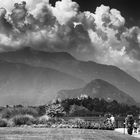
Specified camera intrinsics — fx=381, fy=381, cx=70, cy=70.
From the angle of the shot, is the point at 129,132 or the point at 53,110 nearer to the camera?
the point at 129,132

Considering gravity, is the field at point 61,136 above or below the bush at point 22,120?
below

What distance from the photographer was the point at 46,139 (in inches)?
1219

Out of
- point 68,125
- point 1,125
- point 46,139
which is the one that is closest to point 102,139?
point 46,139

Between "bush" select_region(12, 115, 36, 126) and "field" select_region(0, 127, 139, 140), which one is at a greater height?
"bush" select_region(12, 115, 36, 126)

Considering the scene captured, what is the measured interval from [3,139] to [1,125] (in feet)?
72.1

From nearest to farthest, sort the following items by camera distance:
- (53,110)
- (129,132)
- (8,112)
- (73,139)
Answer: (73,139)
(129,132)
(8,112)
(53,110)

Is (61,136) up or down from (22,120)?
down

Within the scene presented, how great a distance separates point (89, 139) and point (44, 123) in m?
25.0

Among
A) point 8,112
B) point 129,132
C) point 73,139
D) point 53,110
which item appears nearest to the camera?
point 73,139

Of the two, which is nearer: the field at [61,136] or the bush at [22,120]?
the field at [61,136]

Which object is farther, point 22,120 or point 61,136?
point 22,120

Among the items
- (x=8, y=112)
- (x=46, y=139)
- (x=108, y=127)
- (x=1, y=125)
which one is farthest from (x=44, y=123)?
(x=46, y=139)

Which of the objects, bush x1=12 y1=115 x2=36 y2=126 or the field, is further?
bush x1=12 y1=115 x2=36 y2=126

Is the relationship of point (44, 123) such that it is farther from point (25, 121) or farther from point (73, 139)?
point (73, 139)
